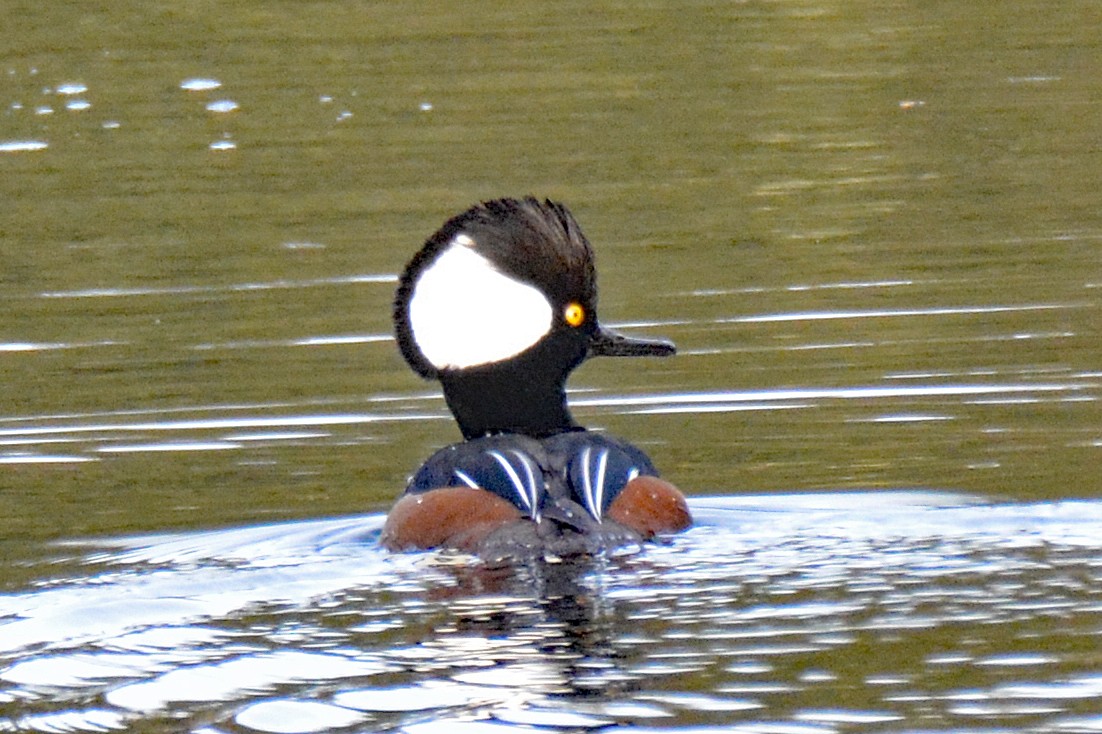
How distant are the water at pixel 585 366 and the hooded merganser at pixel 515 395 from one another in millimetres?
215

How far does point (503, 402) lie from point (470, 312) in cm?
35

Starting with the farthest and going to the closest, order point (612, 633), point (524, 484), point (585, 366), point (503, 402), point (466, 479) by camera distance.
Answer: point (585, 366) → point (503, 402) → point (466, 479) → point (524, 484) → point (612, 633)

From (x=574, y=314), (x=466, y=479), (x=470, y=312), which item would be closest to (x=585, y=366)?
(x=574, y=314)

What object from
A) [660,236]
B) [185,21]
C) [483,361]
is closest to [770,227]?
[660,236]

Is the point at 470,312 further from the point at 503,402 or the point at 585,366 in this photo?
the point at 585,366

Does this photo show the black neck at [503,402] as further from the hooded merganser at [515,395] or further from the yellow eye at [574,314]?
the yellow eye at [574,314]

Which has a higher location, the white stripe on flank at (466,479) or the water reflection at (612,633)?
the white stripe on flank at (466,479)

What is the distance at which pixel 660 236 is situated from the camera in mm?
12273

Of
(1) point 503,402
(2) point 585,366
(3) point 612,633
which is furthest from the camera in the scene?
(2) point 585,366

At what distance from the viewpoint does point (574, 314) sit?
7406 millimetres

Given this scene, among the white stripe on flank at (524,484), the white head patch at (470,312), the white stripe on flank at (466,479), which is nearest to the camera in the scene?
the white stripe on flank at (524,484)

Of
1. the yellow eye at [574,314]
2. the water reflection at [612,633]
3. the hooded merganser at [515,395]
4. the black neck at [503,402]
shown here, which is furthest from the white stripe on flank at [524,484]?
the yellow eye at [574,314]

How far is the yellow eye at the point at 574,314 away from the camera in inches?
291

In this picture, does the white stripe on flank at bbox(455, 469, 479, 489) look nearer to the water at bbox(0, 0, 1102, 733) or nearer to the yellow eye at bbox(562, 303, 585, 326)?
the water at bbox(0, 0, 1102, 733)
